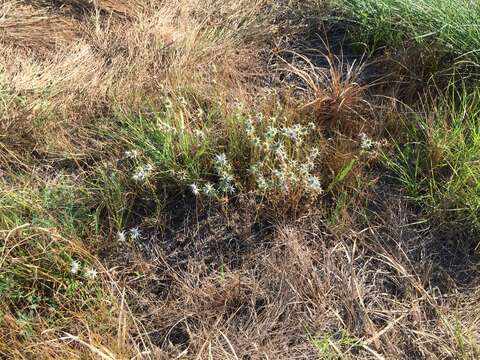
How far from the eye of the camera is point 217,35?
2.89 metres

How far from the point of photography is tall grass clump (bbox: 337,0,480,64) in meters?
2.46

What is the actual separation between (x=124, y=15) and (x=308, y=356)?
7.42 feet

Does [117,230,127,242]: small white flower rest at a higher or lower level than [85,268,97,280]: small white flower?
higher

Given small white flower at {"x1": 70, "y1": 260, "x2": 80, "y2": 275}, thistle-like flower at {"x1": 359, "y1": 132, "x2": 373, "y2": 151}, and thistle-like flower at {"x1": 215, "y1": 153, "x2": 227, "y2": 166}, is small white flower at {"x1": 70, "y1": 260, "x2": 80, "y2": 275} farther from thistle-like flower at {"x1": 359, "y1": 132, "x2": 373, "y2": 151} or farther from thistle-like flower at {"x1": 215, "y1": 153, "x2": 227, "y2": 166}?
thistle-like flower at {"x1": 359, "y1": 132, "x2": 373, "y2": 151}

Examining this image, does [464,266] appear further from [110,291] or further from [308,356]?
[110,291]

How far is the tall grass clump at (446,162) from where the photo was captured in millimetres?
2090

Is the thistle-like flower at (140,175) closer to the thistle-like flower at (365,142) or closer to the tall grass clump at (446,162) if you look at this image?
the thistle-like flower at (365,142)

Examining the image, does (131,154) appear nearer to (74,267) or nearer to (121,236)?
(121,236)

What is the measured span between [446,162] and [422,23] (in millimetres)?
816

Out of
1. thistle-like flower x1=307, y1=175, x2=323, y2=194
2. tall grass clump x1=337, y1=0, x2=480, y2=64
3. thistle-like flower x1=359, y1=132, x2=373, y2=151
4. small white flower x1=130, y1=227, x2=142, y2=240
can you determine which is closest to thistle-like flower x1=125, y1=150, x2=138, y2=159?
small white flower x1=130, y1=227, x2=142, y2=240

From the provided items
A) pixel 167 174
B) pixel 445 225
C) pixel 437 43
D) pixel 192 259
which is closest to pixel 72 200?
pixel 167 174

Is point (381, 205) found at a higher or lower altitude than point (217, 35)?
lower

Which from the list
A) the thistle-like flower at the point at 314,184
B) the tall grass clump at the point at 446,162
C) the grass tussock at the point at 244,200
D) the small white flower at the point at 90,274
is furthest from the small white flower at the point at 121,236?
the tall grass clump at the point at 446,162

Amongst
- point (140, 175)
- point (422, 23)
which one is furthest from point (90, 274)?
point (422, 23)
